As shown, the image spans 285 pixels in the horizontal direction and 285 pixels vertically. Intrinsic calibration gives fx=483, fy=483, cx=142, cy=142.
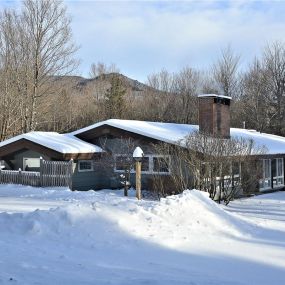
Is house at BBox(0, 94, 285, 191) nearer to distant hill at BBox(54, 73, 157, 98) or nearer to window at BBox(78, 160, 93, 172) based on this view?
window at BBox(78, 160, 93, 172)

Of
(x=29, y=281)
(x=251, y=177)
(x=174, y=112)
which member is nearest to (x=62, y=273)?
(x=29, y=281)

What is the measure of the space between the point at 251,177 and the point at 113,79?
3755cm

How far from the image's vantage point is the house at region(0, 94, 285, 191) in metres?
22.6

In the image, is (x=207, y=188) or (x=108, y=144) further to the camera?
(x=108, y=144)

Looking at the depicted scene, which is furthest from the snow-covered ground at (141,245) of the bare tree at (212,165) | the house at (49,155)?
the house at (49,155)

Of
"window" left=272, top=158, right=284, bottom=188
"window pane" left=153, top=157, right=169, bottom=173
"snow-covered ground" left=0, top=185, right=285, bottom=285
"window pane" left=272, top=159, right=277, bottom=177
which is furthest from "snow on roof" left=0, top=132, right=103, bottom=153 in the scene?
"snow-covered ground" left=0, top=185, right=285, bottom=285

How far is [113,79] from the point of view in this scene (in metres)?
54.8

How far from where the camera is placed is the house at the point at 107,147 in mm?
22641

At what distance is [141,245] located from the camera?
866cm

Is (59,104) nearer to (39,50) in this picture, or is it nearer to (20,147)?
(39,50)

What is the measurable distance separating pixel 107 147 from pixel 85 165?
1.44 meters

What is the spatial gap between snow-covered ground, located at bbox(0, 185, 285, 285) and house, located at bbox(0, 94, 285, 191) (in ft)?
34.6

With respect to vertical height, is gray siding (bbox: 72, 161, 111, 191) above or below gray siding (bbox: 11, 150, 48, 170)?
below

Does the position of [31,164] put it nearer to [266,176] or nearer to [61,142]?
[61,142]
